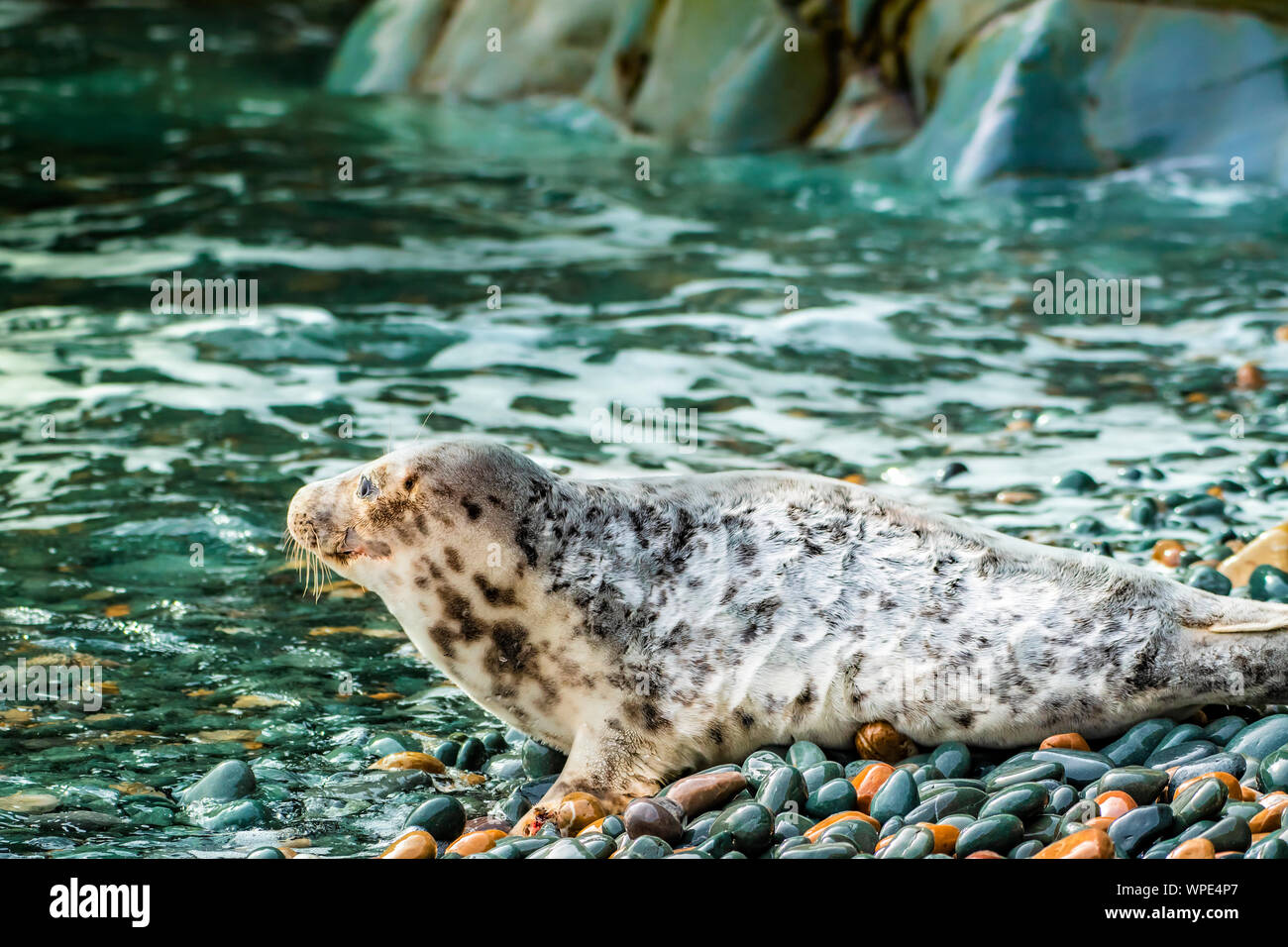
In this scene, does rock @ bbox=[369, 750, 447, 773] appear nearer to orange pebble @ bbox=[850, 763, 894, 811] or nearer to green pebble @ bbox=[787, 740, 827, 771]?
green pebble @ bbox=[787, 740, 827, 771]

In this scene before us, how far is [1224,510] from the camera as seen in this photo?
5.97 meters

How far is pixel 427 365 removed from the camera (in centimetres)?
845

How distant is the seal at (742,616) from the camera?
394 centimetres

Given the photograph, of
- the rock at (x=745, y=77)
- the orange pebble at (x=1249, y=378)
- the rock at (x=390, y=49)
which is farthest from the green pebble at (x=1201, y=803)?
the rock at (x=390, y=49)

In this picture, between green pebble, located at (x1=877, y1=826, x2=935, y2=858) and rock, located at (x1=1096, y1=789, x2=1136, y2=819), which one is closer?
green pebble, located at (x1=877, y1=826, x2=935, y2=858)

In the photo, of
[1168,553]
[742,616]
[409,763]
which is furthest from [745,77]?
[409,763]

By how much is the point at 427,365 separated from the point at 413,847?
5125 mm

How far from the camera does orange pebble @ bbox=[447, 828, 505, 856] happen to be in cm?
360

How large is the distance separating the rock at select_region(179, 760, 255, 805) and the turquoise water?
7cm

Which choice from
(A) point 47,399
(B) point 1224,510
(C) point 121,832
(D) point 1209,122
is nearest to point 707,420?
(B) point 1224,510

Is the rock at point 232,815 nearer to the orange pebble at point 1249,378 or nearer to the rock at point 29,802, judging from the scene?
the rock at point 29,802

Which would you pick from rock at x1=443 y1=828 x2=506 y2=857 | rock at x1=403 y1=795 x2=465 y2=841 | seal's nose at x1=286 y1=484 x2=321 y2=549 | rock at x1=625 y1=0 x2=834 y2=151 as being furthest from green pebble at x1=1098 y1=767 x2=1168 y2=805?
rock at x1=625 y1=0 x2=834 y2=151
